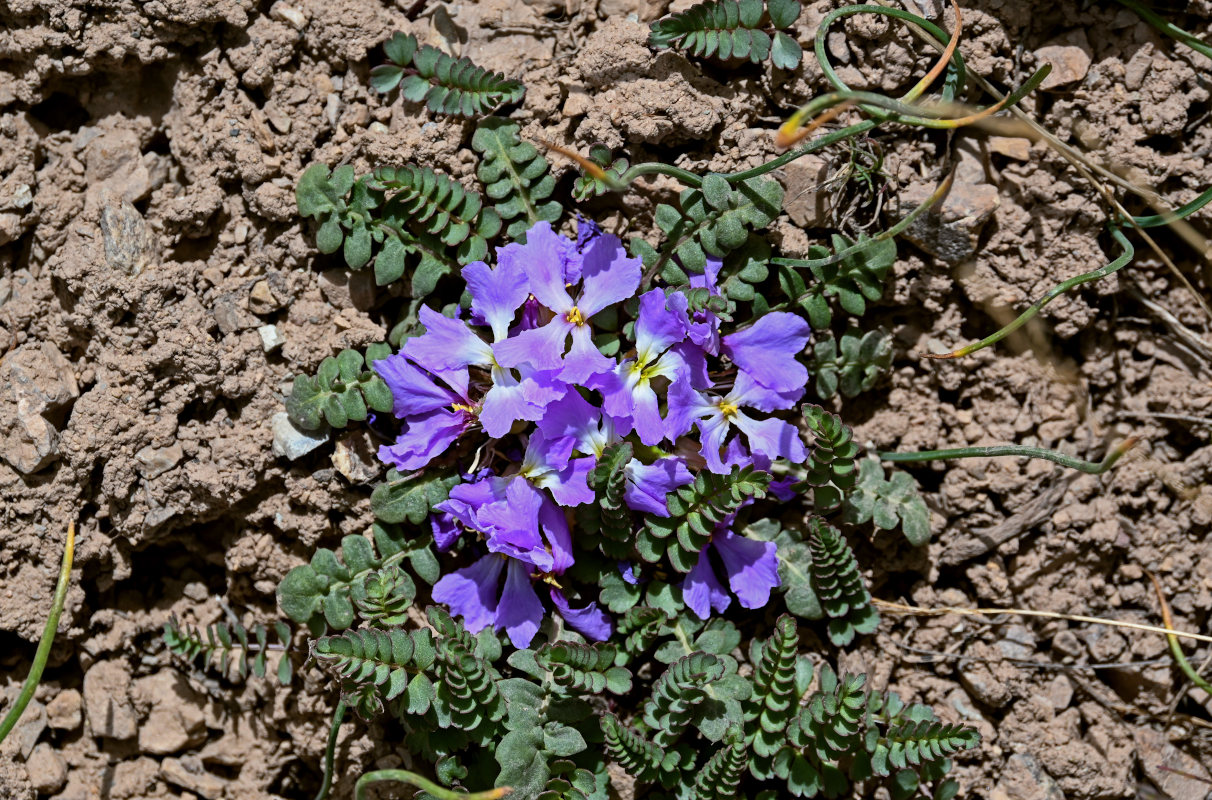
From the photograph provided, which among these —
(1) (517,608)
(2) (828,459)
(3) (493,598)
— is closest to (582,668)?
(1) (517,608)

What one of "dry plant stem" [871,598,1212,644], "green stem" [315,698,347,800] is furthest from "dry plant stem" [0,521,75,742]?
"dry plant stem" [871,598,1212,644]

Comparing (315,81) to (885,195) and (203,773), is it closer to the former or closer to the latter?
(885,195)

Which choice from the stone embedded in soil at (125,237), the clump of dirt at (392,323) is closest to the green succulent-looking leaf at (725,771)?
the clump of dirt at (392,323)

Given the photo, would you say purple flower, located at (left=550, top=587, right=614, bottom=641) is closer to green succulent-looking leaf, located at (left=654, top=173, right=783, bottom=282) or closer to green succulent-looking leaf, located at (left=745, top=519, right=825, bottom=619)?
green succulent-looking leaf, located at (left=745, top=519, right=825, bottom=619)

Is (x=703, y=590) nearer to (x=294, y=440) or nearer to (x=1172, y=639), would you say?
(x=294, y=440)

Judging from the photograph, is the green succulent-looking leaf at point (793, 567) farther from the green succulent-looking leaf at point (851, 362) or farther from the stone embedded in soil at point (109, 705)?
the stone embedded in soil at point (109, 705)


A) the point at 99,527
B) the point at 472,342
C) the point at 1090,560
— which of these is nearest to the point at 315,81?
the point at 472,342
